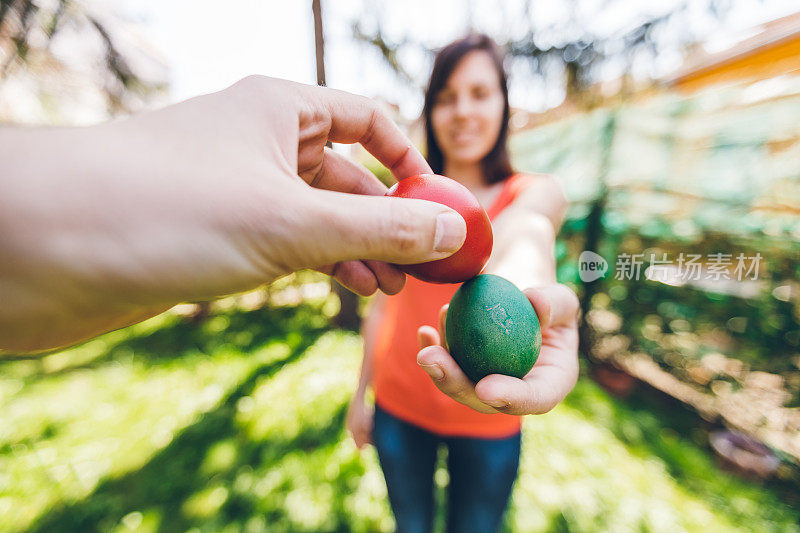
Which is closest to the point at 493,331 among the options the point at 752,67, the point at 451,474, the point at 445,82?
the point at 451,474

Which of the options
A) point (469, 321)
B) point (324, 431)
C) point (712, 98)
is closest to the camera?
point (469, 321)

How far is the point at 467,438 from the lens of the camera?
1588 mm

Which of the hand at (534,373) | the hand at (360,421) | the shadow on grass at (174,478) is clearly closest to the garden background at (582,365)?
the shadow on grass at (174,478)

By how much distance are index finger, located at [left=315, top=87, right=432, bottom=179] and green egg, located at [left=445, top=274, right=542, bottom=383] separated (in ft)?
1.67

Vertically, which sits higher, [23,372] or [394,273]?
[394,273]

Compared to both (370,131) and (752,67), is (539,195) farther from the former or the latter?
(752,67)

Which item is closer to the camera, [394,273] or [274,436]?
[394,273]

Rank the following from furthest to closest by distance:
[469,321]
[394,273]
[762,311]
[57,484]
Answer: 1. [762,311]
2. [57,484]
3. [394,273]
4. [469,321]

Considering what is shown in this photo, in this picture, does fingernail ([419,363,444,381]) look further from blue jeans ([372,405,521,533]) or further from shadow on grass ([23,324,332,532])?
shadow on grass ([23,324,332,532])

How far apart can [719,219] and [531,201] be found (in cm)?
276

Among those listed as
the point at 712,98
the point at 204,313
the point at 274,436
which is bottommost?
the point at 274,436

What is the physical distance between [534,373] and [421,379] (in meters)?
0.65

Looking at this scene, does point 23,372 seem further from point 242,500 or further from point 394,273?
point 394,273

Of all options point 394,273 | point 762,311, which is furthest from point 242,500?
point 762,311
